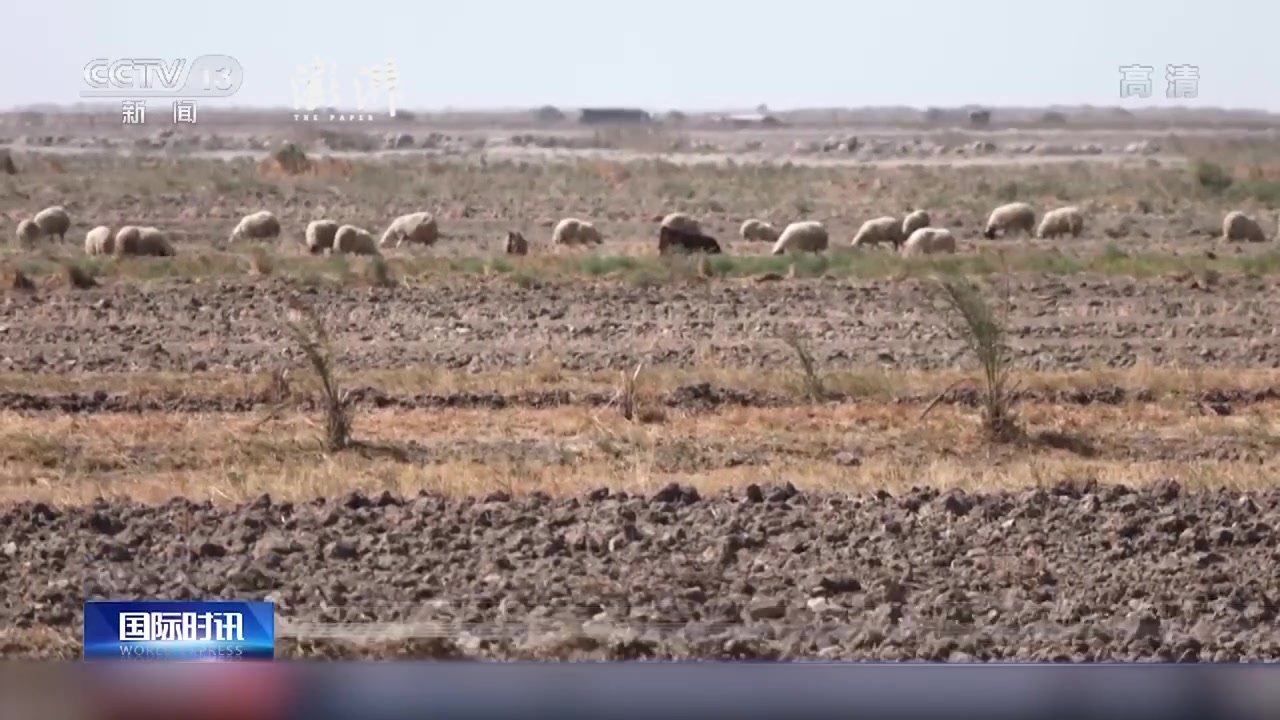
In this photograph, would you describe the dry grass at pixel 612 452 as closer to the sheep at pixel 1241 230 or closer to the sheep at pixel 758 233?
the sheep at pixel 1241 230

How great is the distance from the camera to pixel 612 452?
564 inches

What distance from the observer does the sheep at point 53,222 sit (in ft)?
89.0

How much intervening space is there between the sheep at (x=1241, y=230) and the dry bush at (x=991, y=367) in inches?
693

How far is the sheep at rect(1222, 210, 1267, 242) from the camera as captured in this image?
108 ft

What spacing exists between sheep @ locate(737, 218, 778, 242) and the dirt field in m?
4.07

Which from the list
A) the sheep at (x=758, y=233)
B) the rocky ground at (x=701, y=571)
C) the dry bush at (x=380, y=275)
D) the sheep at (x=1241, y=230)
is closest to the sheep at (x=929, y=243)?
the sheep at (x=758, y=233)

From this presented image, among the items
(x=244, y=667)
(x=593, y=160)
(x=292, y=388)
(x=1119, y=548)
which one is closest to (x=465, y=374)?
(x=292, y=388)

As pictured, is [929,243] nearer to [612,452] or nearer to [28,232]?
[28,232]

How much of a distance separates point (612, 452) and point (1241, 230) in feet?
71.8

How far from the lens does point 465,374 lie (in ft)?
58.7

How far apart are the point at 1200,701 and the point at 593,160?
53788 mm

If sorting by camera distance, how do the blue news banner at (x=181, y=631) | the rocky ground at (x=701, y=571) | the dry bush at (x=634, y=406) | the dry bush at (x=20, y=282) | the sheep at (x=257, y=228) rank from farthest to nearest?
the sheep at (x=257, y=228), the dry bush at (x=20, y=282), the dry bush at (x=634, y=406), the rocky ground at (x=701, y=571), the blue news banner at (x=181, y=631)

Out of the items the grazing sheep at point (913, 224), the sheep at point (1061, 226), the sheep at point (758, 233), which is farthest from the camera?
the sheep at point (758, 233)

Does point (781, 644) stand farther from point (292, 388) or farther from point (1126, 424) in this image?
point (292, 388)
